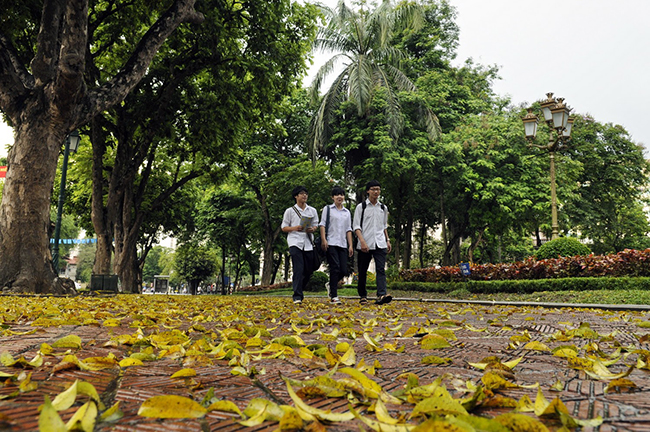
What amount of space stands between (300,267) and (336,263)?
1.96 feet

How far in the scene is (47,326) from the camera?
10.8 ft

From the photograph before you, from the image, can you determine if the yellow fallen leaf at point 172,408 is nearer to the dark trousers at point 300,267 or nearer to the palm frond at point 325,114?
the dark trousers at point 300,267

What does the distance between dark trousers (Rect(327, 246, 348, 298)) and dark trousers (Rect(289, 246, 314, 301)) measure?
0.33 metres

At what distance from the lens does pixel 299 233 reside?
724 cm

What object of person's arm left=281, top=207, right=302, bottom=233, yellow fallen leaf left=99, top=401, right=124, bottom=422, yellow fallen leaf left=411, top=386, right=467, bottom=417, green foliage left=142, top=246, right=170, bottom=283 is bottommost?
green foliage left=142, top=246, right=170, bottom=283

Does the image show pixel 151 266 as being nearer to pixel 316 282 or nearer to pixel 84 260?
pixel 84 260

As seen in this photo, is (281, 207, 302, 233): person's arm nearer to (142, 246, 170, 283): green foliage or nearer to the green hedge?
the green hedge

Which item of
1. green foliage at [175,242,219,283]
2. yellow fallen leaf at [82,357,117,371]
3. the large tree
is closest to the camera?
yellow fallen leaf at [82,357,117,371]

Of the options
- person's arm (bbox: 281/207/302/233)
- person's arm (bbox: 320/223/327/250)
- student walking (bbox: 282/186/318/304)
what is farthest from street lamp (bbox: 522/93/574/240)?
person's arm (bbox: 281/207/302/233)

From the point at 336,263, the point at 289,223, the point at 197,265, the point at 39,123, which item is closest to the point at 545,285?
the point at 336,263

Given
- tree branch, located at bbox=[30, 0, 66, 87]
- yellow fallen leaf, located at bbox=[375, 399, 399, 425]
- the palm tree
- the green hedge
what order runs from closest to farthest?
yellow fallen leaf, located at bbox=[375, 399, 399, 425] < tree branch, located at bbox=[30, 0, 66, 87] < the green hedge < the palm tree

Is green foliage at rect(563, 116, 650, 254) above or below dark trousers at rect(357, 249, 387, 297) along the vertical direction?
above

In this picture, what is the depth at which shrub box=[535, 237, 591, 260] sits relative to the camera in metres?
14.4

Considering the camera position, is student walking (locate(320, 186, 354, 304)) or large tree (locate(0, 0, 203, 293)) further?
large tree (locate(0, 0, 203, 293))
